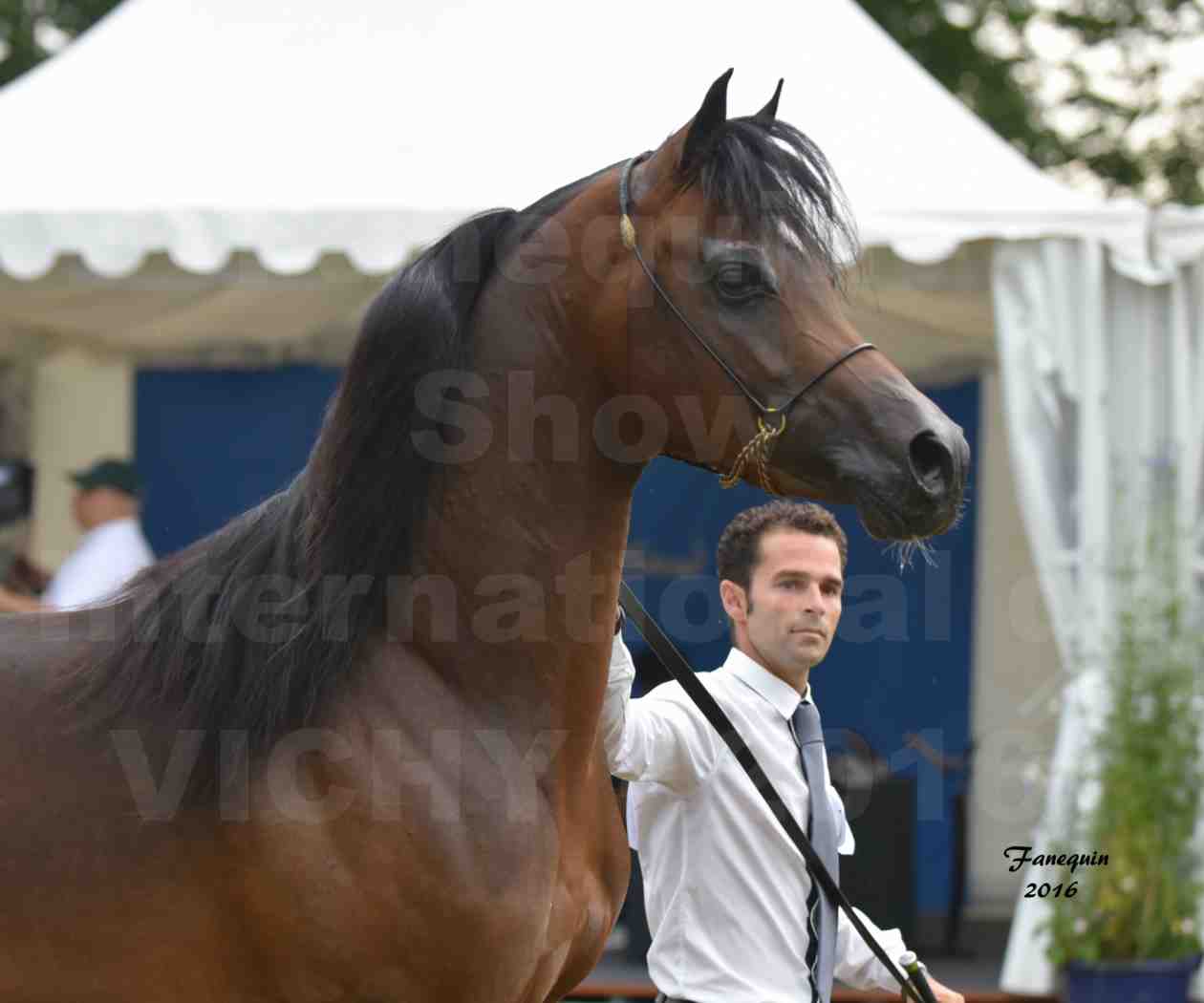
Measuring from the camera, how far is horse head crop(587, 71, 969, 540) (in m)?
2.18

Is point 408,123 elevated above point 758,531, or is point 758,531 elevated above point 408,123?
point 408,123

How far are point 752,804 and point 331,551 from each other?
0.91m

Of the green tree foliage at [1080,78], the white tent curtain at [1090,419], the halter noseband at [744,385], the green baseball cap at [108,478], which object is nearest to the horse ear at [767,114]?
the halter noseband at [744,385]

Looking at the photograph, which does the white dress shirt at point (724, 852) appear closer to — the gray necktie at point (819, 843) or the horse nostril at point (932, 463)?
the gray necktie at point (819, 843)

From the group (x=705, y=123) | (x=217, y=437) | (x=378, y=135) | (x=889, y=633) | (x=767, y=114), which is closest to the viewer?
(x=705, y=123)

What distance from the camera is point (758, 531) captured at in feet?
9.68

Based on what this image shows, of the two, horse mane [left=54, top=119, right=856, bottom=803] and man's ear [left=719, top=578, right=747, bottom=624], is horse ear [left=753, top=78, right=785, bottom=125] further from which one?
man's ear [left=719, top=578, right=747, bottom=624]

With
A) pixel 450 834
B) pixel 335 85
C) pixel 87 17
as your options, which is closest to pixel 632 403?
pixel 450 834

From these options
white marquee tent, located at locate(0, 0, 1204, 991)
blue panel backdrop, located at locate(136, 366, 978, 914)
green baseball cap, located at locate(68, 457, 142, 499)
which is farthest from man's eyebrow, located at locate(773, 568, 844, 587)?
green baseball cap, located at locate(68, 457, 142, 499)

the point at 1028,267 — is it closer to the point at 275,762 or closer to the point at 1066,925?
the point at 1066,925

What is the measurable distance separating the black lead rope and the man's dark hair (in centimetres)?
33

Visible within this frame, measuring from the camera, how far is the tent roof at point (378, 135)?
5.46m

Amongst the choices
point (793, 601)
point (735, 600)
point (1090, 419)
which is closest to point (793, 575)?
point (793, 601)

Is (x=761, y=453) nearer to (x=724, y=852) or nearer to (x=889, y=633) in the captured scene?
(x=724, y=852)
